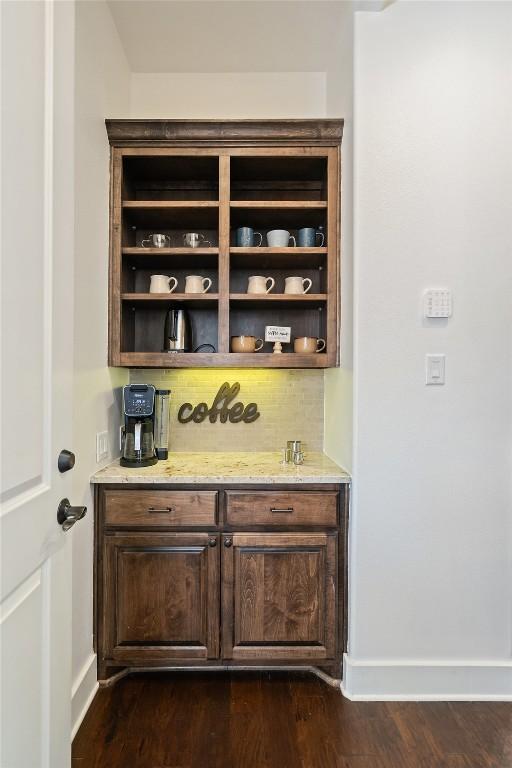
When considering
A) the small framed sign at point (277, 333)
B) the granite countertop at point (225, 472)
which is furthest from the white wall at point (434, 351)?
the small framed sign at point (277, 333)

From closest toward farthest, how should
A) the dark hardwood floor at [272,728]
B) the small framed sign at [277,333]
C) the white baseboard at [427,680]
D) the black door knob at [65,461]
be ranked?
the black door knob at [65,461]
the dark hardwood floor at [272,728]
the white baseboard at [427,680]
the small framed sign at [277,333]

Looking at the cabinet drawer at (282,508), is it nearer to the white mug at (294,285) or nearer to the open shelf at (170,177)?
the white mug at (294,285)

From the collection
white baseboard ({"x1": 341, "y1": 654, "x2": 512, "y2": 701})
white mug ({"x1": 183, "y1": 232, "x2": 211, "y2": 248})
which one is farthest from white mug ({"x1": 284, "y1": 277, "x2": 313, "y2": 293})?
white baseboard ({"x1": 341, "y1": 654, "x2": 512, "y2": 701})

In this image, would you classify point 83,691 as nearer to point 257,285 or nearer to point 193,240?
point 257,285

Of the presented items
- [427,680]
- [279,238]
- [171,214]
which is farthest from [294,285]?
[427,680]

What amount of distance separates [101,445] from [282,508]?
2.83 ft

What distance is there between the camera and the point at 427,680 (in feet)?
6.56

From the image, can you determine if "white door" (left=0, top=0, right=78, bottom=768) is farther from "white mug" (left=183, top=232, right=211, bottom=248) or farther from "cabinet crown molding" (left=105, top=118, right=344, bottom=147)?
"white mug" (left=183, top=232, right=211, bottom=248)

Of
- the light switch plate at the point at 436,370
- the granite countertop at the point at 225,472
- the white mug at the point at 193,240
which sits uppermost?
the white mug at the point at 193,240

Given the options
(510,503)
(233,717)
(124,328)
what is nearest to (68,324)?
(124,328)

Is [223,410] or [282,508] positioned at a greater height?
[223,410]

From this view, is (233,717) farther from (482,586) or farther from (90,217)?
(90,217)

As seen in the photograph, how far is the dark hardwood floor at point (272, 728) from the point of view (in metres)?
1.65

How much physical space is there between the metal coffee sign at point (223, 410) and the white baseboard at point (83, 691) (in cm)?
123
